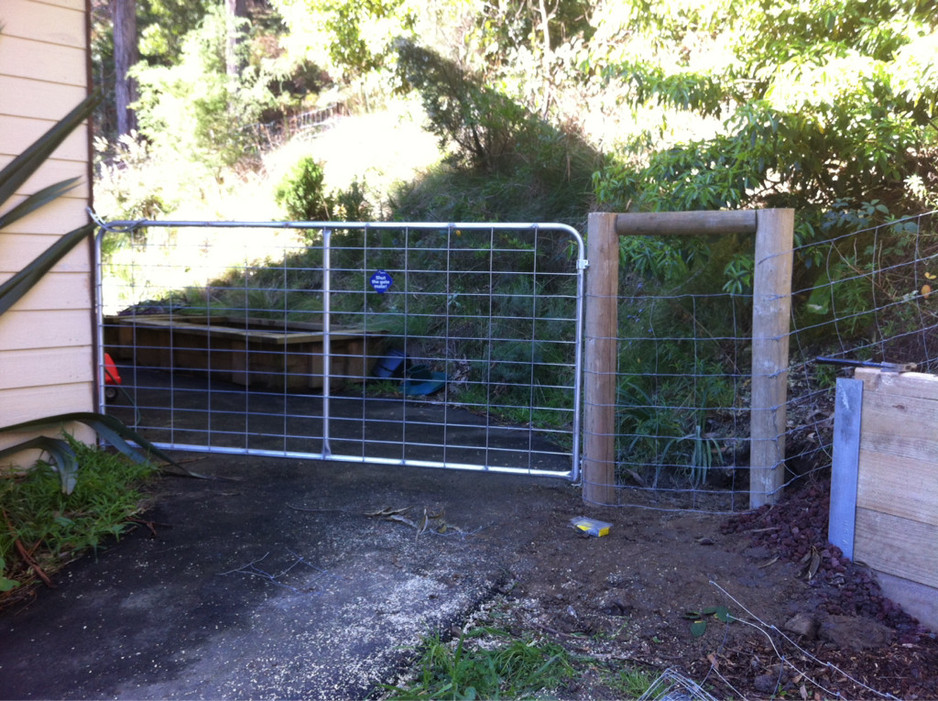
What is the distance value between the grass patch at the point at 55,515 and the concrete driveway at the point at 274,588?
11 cm

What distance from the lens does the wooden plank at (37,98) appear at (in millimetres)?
4266

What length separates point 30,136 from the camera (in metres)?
4.35

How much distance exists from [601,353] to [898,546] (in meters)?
1.69

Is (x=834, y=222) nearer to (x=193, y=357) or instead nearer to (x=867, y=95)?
(x=867, y=95)

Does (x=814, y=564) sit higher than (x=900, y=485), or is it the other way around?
(x=900, y=485)

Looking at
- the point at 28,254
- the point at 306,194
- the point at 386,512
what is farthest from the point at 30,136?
the point at 306,194

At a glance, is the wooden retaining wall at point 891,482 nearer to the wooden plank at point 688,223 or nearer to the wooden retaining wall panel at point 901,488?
the wooden retaining wall panel at point 901,488

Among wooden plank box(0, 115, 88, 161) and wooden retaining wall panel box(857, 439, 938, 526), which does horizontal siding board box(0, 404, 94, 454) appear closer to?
wooden plank box(0, 115, 88, 161)

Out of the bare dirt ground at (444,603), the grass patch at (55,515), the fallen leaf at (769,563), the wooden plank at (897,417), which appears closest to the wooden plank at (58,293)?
the grass patch at (55,515)

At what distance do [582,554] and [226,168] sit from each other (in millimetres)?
13135

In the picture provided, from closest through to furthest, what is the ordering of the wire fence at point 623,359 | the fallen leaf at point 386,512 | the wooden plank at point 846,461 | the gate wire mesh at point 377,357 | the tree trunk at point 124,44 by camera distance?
the wooden plank at point 846,461, the fallen leaf at point 386,512, the wire fence at point 623,359, the gate wire mesh at point 377,357, the tree trunk at point 124,44

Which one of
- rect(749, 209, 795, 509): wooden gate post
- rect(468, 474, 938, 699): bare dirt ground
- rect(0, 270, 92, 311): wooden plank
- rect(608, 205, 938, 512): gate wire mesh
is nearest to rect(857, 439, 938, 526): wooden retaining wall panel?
rect(468, 474, 938, 699): bare dirt ground

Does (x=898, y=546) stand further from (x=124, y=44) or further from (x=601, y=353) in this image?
(x=124, y=44)

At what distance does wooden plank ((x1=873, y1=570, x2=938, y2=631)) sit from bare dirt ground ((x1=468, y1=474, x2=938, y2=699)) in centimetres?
4
